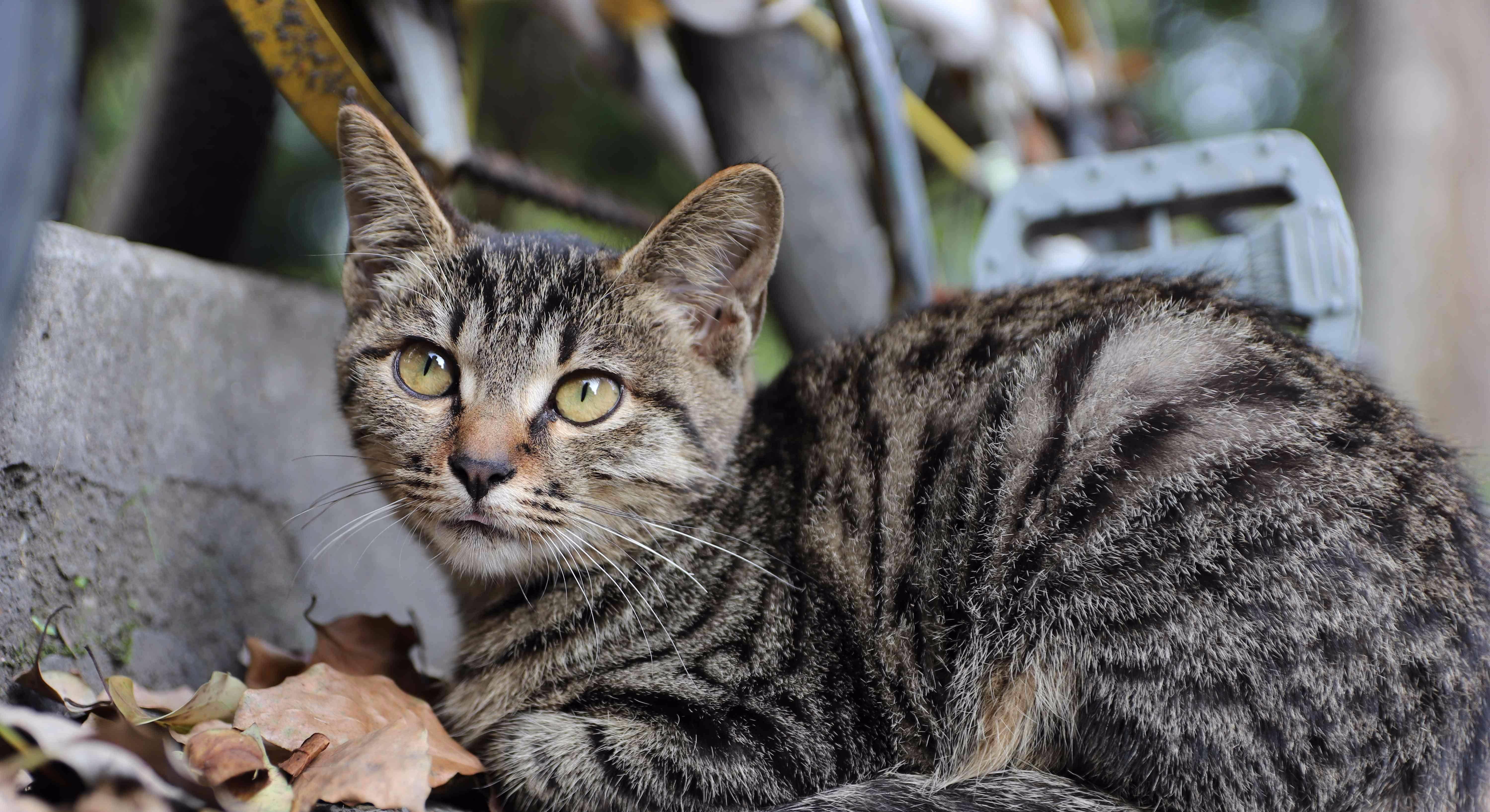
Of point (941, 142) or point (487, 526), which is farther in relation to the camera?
point (941, 142)

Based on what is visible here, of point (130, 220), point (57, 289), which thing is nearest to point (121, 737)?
point (57, 289)

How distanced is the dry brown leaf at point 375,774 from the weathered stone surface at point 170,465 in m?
0.65

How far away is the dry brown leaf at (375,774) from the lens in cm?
157

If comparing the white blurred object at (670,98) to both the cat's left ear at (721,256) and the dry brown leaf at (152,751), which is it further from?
the dry brown leaf at (152,751)

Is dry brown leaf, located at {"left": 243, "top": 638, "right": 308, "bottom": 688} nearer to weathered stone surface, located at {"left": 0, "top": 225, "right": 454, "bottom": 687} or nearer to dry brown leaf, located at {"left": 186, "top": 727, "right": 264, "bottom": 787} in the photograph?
weathered stone surface, located at {"left": 0, "top": 225, "right": 454, "bottom": 687}

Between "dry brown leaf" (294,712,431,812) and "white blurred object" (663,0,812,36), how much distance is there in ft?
7.96

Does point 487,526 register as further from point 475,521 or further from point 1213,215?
point 1213,215

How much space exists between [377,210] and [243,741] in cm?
123

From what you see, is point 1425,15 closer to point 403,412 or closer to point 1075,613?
point 1075,613

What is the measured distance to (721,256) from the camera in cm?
225

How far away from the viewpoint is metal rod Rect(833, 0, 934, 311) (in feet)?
10.4

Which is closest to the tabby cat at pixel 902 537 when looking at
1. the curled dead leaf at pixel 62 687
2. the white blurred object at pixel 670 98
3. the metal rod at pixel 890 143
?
the curled dead leaf at pixel 62 687

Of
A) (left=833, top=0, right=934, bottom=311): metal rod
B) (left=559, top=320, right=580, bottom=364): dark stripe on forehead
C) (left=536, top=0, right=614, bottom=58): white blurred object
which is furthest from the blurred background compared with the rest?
(left=559, top=320, right=580, bottom=364): dark stripe on forehead

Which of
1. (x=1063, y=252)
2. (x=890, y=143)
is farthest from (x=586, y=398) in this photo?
(x=1063, y=252)
